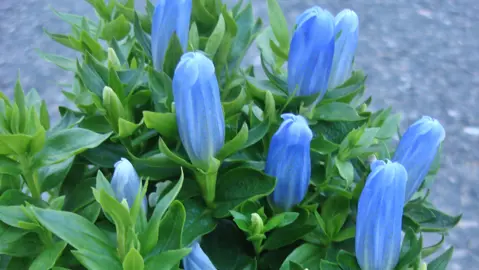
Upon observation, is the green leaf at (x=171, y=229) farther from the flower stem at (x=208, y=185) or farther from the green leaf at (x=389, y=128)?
the green leaf at (x=389, y=128)

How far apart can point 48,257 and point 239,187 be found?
12 centimetres

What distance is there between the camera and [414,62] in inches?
54.4

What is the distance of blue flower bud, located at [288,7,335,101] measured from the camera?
1.37ft

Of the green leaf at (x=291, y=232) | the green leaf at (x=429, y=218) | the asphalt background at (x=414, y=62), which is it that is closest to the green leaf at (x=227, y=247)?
the green leaf at (x=291, y=232)

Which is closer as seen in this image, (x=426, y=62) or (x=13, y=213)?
(x=13, y=213)

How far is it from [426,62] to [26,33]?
33.5 inches

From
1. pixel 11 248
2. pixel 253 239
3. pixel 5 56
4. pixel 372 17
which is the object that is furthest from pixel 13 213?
pixel 372 17

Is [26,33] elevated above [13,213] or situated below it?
below

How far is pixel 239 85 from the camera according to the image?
1.55 feet

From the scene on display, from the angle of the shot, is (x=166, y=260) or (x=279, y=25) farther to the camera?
(x=279, y=25)

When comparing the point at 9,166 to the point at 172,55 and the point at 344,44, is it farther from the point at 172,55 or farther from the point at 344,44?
the point at 344,44

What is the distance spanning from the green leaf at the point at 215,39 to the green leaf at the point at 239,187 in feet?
0.29

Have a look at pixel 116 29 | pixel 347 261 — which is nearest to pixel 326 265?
pixel 347 261

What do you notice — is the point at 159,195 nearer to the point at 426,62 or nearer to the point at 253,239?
the point at 253,239
